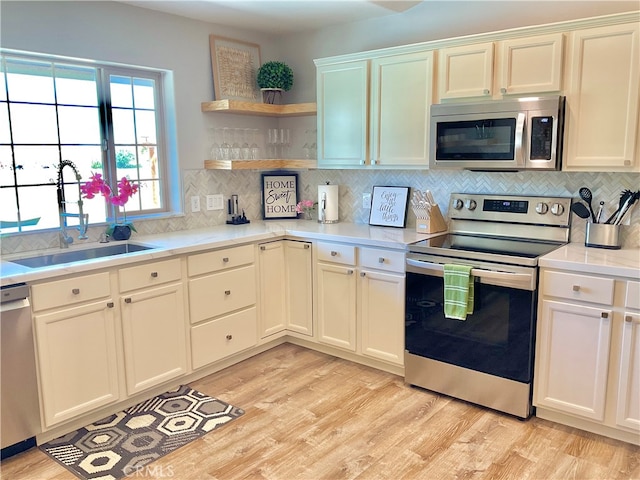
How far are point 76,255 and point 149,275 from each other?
0.53 meters

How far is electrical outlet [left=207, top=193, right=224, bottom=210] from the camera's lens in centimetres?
390

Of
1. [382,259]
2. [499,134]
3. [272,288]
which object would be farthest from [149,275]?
[499,134]

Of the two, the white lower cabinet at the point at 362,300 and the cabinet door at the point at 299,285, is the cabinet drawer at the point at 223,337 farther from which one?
the white lower cabinet at the point at 362,300

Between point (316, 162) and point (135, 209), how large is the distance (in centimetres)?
136

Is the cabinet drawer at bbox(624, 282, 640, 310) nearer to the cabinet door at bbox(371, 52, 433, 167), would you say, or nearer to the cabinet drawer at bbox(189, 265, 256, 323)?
the cabinet door at bbox(371, 52, 433, 167)

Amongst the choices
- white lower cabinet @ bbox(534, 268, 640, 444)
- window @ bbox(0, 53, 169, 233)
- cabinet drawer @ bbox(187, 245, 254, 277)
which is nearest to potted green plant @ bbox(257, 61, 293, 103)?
window @ bbox(0, 53, 169, 233)

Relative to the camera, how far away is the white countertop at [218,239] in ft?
8.13

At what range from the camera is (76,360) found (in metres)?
2.59

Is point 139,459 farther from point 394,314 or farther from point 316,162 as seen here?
point 316,162

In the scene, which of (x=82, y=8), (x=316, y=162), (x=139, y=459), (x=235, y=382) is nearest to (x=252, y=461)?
(x=139, y=459)

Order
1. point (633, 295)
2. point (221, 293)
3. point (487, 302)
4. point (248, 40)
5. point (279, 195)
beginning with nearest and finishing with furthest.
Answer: point (633, 295)
point (487, 302)
point (221, 293)
point (248, 40)
point (279, 195)

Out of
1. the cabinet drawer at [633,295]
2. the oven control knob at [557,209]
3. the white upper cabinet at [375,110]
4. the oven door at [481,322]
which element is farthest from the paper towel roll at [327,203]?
the cabinet drawer at [633,295]

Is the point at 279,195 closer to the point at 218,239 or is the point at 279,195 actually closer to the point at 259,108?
the point at 259,108

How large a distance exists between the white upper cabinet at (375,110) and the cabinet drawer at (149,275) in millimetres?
1407
